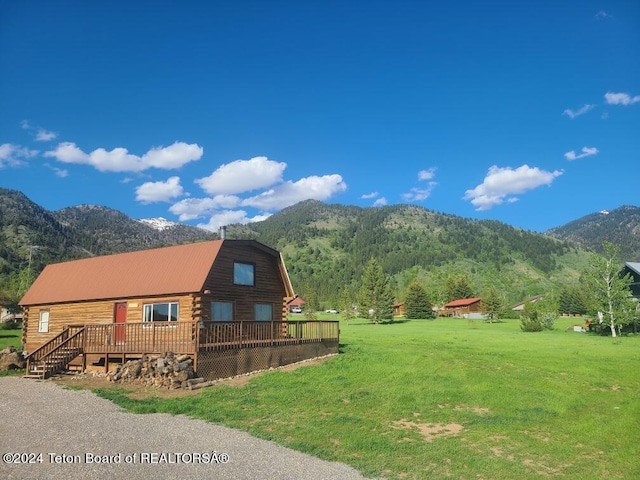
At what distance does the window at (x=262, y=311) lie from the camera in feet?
89.2

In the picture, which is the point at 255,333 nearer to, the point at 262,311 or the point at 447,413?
the point at 262,311

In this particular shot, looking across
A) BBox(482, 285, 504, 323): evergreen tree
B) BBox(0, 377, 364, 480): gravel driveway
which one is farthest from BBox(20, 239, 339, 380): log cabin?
BBox(482, 285, 504, 323): evergreen tree

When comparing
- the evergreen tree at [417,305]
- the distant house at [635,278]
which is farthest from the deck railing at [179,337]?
the evergreen tree at [417,305]

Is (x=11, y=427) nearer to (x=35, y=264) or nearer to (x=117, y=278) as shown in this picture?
(x=117, y=278)

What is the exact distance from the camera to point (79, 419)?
12945 millimetres

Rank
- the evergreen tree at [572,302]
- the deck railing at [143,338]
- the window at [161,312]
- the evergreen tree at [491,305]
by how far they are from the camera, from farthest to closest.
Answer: the evergreen tree at [572,302], the evergreen tree at [491,305], the window at [161,312], the deck railing at [143,338]

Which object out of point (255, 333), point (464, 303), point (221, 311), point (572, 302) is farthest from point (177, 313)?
point (572, 302)

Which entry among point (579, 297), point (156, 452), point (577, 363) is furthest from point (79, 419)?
point (579, 297)

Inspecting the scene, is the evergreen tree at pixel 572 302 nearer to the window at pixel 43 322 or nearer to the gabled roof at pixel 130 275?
the gabled roof at pixel 130 275

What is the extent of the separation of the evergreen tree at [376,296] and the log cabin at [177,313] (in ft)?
157

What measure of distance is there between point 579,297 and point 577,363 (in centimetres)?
8148

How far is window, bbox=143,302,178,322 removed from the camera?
23938 millimetres

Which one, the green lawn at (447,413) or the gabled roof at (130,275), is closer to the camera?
the green lawn at (447,413)

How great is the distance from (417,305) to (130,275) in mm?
67009
